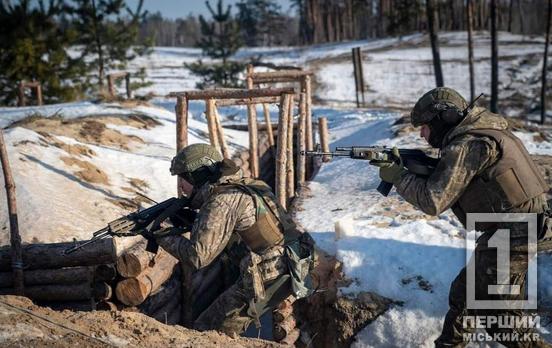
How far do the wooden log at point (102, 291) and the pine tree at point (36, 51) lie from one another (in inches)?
479

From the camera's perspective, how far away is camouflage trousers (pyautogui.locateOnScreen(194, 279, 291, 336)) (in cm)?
394

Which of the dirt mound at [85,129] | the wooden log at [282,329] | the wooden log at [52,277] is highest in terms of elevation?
the dirt mound at [85,129]

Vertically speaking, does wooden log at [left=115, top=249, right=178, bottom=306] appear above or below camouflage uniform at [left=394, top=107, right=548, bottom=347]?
below

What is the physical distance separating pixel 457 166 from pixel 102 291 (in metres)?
2.98

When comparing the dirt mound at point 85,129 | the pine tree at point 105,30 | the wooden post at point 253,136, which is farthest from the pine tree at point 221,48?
the wooden post at point 253,136

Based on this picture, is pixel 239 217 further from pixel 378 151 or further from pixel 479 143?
pixel 479 143

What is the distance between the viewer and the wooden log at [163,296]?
431 cm

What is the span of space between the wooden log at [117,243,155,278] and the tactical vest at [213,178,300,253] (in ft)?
2.80

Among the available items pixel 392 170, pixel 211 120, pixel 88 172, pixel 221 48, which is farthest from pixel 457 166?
pixel 221 48

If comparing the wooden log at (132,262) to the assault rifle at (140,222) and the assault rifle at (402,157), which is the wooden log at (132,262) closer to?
the assault rifle at (140,222)

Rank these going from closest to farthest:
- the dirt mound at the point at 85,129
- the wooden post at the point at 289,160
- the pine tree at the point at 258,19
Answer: the wooden post at the point at 289,160, the dirt mound at the point at 85,129, the pine tree at the point at 258,19

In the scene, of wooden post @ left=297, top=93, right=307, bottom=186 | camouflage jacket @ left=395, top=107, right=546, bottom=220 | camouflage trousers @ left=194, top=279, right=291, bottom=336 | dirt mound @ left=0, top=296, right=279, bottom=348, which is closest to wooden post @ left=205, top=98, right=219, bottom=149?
wooden post @ left=297, top=93, right=307, bottom=186

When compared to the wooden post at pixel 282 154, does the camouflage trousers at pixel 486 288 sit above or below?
below

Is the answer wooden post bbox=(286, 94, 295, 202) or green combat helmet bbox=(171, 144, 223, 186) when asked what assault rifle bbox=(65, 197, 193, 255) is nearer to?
green combat helmet bbox=(171, 144, 223, 186)
